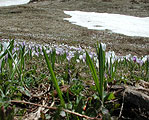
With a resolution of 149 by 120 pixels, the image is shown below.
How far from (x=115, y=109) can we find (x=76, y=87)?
1.21ft

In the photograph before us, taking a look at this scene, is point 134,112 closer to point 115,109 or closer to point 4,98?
point 115,109

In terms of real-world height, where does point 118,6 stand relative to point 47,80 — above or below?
above

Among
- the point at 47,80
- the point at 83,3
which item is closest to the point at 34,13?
the point at 83,3

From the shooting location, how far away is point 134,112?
871mm

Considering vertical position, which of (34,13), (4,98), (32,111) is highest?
(34,13)

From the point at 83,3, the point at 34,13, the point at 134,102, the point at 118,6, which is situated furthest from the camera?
the point at 83,3

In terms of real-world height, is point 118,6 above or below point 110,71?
above

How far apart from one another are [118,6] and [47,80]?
3495 cm

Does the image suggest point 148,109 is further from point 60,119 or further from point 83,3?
point 83,3

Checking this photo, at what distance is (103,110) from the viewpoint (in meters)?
0.85

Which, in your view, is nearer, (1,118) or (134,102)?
(1,118)

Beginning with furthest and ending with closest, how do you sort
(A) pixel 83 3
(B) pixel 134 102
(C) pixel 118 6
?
1. (A) pixel 83 3
2. (C) pixel 118 6
3. (B) pixel 134 102

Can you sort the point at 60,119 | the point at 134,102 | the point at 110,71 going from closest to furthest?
the point at 60,119 → the point at 134,102 → the point at 110,71

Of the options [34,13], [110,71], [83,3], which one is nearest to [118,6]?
[83,3]
